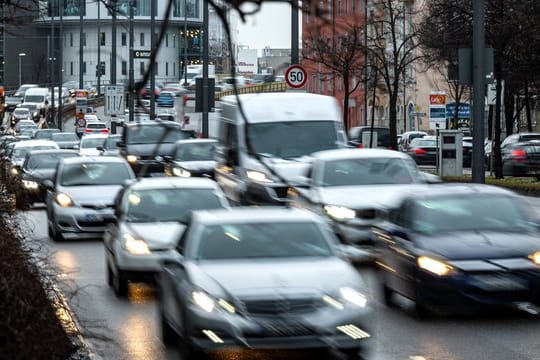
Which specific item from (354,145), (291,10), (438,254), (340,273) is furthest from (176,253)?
(354,145)

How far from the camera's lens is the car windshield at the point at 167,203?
1703cm

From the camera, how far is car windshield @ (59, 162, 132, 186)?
24625 millimetres

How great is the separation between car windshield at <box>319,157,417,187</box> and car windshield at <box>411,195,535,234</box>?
520cm

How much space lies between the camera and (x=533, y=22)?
129 feet

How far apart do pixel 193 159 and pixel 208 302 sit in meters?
22.5

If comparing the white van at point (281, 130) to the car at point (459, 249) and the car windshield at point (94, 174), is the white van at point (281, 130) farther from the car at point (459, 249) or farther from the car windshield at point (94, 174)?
the car at point (459, 249)

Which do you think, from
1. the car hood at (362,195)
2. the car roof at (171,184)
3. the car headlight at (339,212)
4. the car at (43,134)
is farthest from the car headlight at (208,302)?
the car at (43,134)

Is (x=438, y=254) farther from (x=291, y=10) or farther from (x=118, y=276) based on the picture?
(x=291, y=10)

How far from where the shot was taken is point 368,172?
19938 mm

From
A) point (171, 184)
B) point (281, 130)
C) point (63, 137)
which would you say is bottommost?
point (171, 184)

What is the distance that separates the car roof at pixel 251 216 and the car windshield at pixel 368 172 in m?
7.20

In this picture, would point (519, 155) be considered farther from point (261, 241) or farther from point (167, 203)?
point (261, 241)

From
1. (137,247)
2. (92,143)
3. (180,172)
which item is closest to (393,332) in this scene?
(137,247)

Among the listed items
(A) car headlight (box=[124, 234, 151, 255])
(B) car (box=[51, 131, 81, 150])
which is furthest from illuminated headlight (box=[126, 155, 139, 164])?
(A) car headlight (box=[124, 234, 151, 255])
